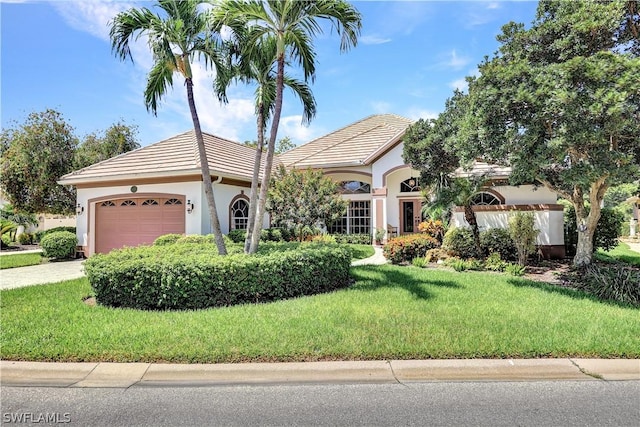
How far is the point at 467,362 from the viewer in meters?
4.68

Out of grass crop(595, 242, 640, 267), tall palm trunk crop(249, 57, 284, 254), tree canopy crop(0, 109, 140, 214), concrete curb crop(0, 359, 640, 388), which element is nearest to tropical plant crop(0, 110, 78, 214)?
tree canopy crop(0, 109, 140, 214)

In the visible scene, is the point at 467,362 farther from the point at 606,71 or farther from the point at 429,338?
the point at 606,71

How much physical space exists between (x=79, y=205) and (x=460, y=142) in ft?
52.4

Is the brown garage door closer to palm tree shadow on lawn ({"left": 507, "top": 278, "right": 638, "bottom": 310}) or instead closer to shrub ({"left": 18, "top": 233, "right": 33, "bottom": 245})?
palm tree shadow on lawn ({"left": 507, "top": 278, "right": 638, "bottom": 310})

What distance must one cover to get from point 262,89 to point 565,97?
23.9 feet

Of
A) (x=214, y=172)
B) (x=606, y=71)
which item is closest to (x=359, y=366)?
(x=606, y=71)

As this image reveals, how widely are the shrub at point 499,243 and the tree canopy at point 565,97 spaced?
150 inches

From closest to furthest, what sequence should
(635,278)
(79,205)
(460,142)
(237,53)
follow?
(635,278) < (460,142) < (237,53) < (79,205)

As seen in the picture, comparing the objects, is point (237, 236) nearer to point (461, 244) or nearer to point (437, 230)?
point (437, 230)

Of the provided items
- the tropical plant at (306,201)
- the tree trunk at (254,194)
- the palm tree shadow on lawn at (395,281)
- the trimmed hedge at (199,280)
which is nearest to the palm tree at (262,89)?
the tree trunk at (254,194)

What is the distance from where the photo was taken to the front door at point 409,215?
1886 centimetres

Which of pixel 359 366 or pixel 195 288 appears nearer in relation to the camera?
pixel 359 366

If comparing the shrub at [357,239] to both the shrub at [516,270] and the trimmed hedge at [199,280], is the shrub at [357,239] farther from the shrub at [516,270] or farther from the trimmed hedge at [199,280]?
the trimmed hedge at [199,280]

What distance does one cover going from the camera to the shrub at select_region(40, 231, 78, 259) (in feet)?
49.0
